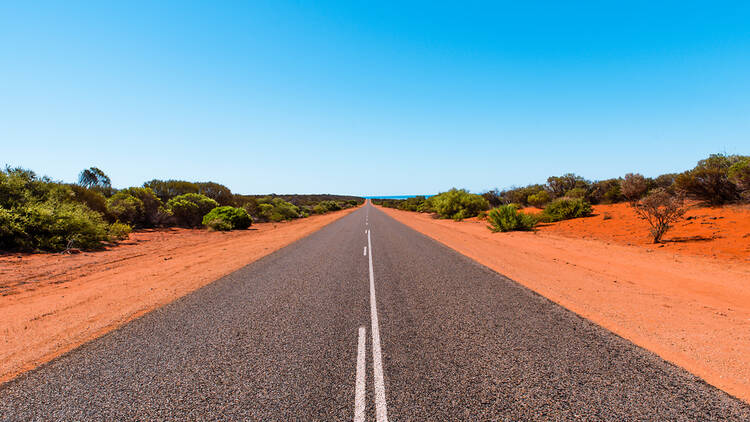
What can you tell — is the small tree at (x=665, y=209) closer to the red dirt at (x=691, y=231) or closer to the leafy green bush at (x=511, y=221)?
the red dirt at (x=691, y=231)

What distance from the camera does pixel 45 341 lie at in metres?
4.23

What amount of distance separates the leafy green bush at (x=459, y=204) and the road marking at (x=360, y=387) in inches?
1105

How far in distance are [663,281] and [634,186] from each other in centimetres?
1780

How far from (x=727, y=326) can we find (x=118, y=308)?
395 inches

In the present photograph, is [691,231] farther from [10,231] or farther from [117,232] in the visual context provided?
[10,231]

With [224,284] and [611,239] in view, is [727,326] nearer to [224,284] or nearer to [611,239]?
[224,284]

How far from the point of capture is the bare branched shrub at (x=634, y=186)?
69.9 ft

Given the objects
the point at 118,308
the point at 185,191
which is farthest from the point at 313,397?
the point at 185,191

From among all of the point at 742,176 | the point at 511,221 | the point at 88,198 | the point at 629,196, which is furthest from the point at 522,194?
the point at 88,198

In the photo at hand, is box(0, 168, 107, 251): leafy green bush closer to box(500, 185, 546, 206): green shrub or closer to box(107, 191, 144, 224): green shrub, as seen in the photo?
box(107, 191, 144, 224): green shrub

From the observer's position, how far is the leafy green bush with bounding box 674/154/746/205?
15696 mm

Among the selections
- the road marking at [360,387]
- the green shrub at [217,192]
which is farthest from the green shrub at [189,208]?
the road marking at [360,387]

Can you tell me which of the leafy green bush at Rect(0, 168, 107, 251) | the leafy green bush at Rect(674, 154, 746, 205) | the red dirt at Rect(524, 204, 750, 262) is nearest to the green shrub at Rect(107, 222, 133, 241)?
the leafy green bush at Rect(0, 168, 107, 251)

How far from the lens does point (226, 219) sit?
21469 millimetres
